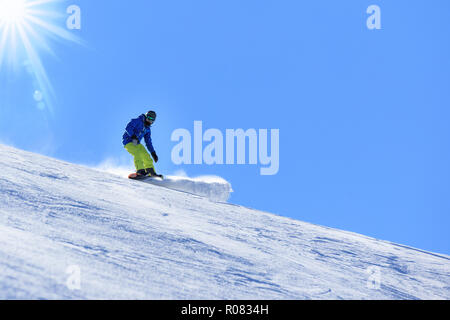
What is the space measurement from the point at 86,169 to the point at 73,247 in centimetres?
524

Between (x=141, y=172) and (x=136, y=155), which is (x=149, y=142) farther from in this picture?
(x=141, y=172)

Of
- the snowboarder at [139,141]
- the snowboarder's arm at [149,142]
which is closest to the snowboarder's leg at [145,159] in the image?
the snowboarder at [139,141]

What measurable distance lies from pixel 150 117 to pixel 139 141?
630mm

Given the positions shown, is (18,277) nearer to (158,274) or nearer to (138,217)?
(158,274)

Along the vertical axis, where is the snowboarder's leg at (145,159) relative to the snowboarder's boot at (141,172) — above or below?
above

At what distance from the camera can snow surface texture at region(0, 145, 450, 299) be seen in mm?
3770

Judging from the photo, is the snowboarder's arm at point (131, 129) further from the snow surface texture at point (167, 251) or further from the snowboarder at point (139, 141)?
the snow surface texture at point (167, 251)

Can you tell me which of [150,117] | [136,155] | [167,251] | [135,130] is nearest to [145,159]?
[136,155]

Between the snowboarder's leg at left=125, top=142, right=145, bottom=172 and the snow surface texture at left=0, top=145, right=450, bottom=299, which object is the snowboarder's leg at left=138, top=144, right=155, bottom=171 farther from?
the snow surface texture at left=0, top=145, right=450, bottom=299

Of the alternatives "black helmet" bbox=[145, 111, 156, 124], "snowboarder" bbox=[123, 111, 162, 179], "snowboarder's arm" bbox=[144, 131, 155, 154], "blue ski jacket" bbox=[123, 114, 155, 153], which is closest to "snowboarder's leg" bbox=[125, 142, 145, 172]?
"snowboarder" bbox=[123, 111, 162, 179]

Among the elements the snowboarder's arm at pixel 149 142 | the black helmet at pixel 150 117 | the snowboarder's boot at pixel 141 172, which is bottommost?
Result: the snowboarder's boot at pixel 141 172

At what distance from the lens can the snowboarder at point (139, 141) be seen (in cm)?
1053
